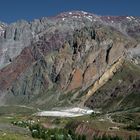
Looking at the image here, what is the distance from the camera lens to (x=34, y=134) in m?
196

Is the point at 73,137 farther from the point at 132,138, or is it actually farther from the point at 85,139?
the point at 132,138

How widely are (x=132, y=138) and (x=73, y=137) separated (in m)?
25.7

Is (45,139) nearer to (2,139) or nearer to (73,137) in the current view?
(73,137)

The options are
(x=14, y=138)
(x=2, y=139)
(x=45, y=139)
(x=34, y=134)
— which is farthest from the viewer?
(x=34, y=134)

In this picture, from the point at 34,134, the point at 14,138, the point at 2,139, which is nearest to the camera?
the point at 2,139

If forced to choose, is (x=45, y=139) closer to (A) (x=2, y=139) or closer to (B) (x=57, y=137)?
(B) (x=57, y=137)

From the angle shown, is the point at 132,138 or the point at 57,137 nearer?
the point at 57,137

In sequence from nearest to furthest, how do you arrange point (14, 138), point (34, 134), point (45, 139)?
point (14, 138), point (45, 139), point (34, 134)

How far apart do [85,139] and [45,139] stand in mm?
19181

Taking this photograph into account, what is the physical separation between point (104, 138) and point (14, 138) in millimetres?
37598

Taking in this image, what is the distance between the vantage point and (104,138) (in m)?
185

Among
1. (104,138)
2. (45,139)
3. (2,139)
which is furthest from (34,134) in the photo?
(2,139)

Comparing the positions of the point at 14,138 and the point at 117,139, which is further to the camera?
the point at 117,139

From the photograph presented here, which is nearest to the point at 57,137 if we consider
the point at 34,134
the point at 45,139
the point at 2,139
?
the point at 45,139
